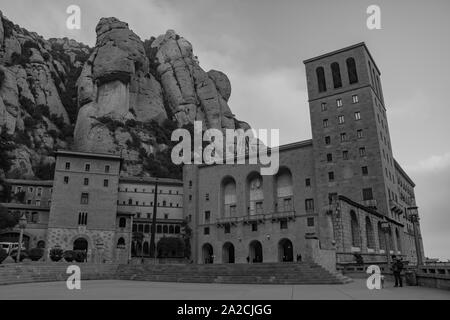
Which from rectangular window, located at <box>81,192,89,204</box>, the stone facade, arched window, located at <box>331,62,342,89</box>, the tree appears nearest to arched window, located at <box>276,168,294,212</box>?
the stone facade

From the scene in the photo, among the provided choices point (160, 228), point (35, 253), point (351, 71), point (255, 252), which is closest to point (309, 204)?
point (255, 252)

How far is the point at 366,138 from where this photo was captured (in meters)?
41.2

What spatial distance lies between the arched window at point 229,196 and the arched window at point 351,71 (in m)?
21.6

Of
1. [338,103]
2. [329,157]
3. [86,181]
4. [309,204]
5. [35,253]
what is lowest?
[35,253]

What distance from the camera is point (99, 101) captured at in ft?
272

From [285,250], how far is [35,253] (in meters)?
31.9

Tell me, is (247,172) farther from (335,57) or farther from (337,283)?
(337,283)

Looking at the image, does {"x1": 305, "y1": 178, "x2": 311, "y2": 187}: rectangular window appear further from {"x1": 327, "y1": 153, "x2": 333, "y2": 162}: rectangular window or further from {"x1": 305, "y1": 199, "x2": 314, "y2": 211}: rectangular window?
{"x1": 327, "y1": 153, "x2": 333, "y2": 162}: rectangular window

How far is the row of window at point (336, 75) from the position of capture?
45.5m

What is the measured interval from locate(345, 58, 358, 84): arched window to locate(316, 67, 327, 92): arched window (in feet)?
11.1

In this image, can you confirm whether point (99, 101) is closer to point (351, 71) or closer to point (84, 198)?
point (84, 198)

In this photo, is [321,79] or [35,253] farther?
[321,79]

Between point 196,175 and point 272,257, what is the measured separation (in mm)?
17978
